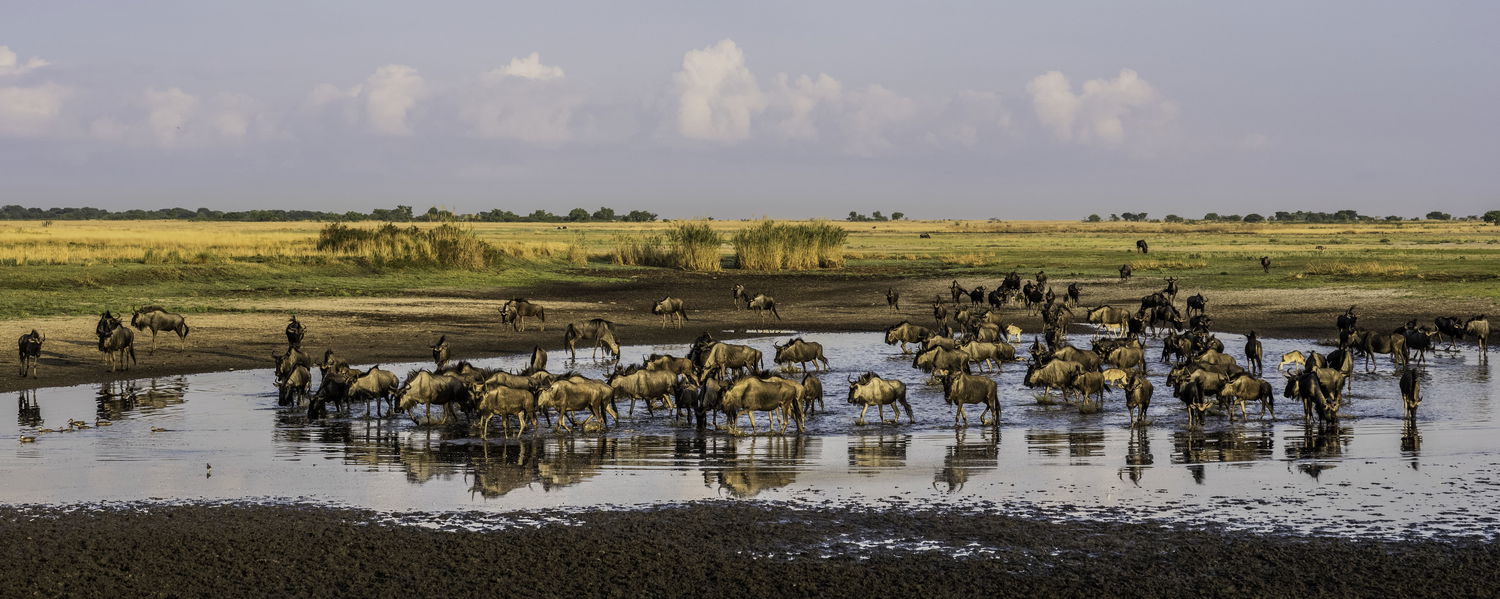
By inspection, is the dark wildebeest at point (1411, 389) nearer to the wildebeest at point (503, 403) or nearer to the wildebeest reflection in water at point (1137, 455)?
the wildebeest reflection in water at point (1137, 455)

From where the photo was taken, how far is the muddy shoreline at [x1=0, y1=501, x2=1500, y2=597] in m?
9.29

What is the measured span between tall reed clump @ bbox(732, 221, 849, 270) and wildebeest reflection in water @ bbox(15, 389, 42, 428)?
41379 millimetres

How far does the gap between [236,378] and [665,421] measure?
8.31 metres

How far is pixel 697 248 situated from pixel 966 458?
150ft

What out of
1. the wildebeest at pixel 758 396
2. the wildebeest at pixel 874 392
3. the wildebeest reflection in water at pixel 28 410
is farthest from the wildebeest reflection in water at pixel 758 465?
the wildebeest reflection in water at pixel 28 410

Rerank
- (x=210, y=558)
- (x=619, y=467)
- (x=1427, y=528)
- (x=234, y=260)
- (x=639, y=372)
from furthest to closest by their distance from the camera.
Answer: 1. (x=234, y=260)
2. (x=639, y=372)
3. (x=619, y=467)
4. (x=1427, y=528)
5. (x=210, y=558)

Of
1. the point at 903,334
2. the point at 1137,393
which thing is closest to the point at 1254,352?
the point at 903,334

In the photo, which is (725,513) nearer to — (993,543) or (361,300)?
(993,543)

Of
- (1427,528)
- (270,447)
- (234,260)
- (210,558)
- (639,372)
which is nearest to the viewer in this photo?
(210,558)

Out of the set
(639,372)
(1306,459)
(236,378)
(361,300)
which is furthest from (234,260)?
(1306,459)

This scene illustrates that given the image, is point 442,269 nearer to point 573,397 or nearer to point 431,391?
point 431,391

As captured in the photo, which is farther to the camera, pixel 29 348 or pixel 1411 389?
pixel 29 348

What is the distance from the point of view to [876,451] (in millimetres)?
15164

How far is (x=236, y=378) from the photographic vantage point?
72.0 ft
